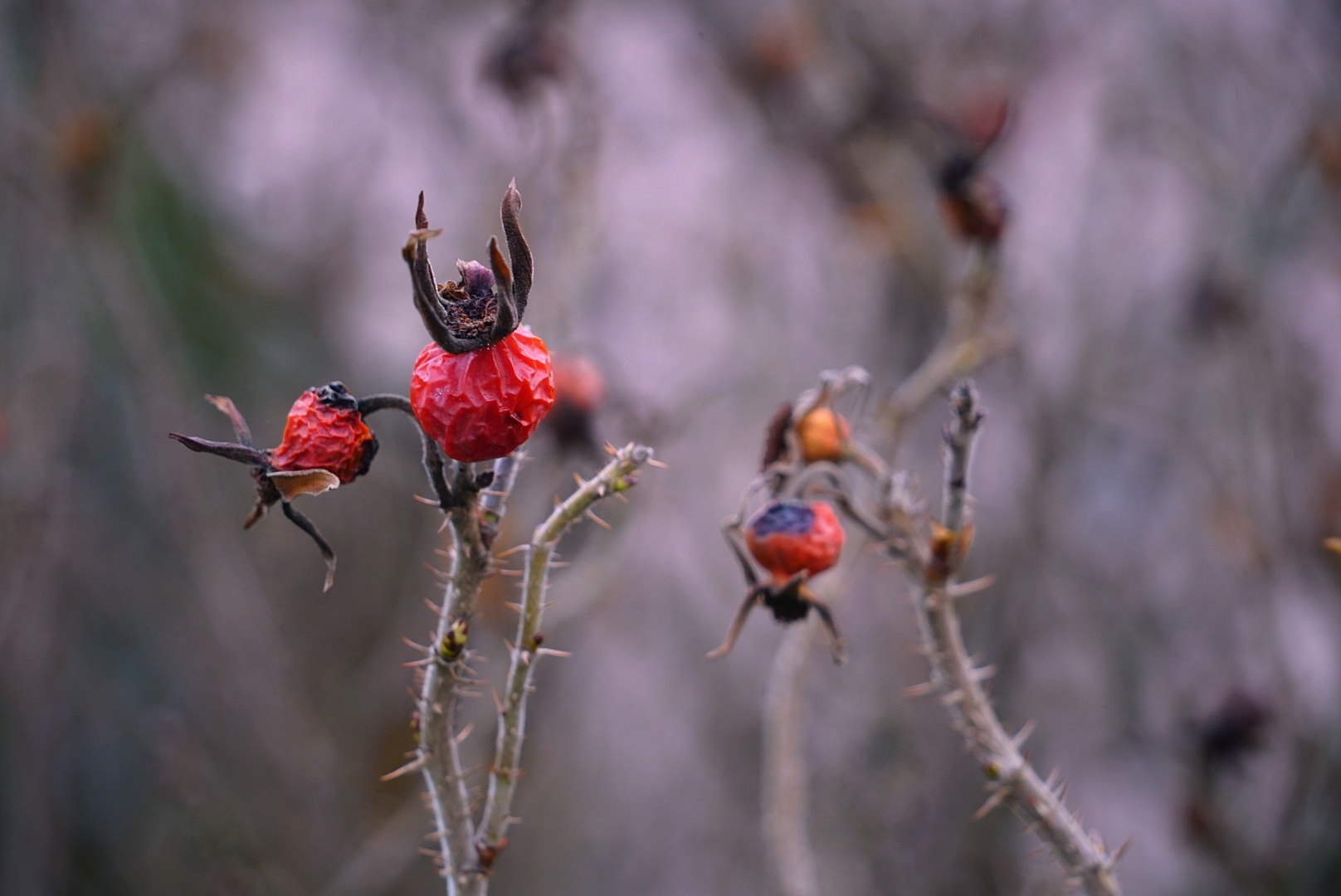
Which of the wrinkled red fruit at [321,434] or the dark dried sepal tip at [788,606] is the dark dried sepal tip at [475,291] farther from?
the dark dried sepal tip at [788,606]

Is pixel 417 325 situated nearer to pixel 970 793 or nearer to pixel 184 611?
pixel 184 611

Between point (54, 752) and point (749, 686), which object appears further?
point (749, 686)

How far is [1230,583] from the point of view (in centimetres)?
285

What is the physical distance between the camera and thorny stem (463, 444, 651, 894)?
0.78m

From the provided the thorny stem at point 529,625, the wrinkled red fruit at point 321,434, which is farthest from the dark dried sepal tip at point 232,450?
the thorny stem at point 529,625

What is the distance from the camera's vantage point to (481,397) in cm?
72

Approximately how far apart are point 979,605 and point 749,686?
0.85 meters

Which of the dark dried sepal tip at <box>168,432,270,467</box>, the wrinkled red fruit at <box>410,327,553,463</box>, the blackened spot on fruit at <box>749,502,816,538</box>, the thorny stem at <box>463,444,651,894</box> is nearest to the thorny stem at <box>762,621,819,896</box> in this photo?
the blackened spot on fruit at <box>749,502,816,538</box>

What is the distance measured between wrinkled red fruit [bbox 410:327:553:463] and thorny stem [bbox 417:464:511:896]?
4 cm

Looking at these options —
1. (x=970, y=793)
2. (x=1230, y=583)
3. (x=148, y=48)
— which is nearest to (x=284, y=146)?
(x=148, y=48)

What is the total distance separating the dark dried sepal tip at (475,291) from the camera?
0.64 metres

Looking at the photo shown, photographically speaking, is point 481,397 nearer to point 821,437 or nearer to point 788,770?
point 821,437

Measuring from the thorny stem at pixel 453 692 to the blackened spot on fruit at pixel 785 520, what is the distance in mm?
299

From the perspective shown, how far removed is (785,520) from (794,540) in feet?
0.08
